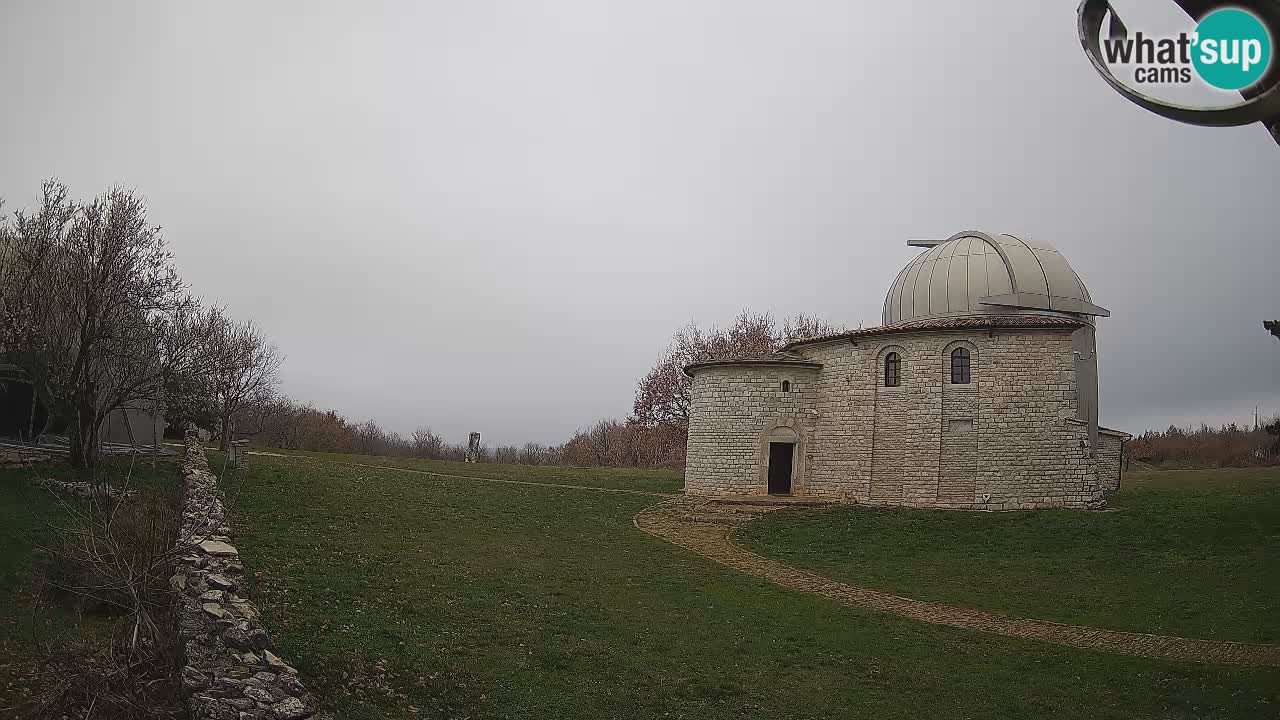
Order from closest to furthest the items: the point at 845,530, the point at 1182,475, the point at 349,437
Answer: the point at 845,530, the point at 1182,475, the point at 349,437

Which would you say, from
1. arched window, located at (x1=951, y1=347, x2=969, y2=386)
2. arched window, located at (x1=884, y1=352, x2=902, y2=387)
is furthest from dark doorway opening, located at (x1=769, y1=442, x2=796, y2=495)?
arched window, located at (x1=951, y1=347, x2=969, y2=386)

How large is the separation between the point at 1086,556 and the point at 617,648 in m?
12.8

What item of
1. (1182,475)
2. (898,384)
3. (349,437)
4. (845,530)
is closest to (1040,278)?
(898,384)

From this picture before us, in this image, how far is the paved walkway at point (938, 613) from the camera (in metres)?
10.9

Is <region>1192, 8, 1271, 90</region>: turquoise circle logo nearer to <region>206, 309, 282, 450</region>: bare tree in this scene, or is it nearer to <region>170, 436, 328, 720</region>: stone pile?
<region>170, 436, 328, 720</region>: stone pile

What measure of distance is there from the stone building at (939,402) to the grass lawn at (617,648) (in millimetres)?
10630

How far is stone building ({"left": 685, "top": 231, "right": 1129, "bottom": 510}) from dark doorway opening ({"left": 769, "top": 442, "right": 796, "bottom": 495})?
0.05m

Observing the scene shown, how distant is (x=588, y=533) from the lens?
19156 mm

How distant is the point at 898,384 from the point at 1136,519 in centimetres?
760

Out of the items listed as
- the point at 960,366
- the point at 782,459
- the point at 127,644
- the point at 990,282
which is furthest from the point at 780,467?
the point at 127,644

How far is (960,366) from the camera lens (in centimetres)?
2408

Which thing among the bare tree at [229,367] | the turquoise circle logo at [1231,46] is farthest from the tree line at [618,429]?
the turquoise circle logo at [1231,46]

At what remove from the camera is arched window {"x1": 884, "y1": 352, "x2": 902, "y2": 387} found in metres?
25.1

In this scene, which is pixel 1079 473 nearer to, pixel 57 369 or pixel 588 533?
pixel 588 533
